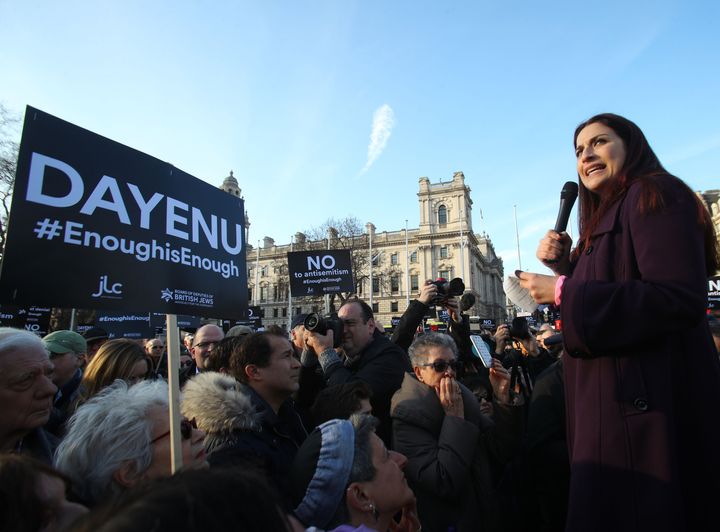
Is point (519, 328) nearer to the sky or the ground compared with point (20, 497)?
nearer to the sky

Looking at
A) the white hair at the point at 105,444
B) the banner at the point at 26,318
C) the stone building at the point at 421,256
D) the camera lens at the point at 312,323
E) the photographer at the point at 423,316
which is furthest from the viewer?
the stone building at the point at 421,256

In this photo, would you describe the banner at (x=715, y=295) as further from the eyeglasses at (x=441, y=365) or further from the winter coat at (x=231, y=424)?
the winter coat at (x=231, y=424)

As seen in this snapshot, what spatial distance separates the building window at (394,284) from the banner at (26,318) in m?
54.3

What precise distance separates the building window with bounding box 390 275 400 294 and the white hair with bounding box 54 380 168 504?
61128 millimetres

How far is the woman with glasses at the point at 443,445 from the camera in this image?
105 inches

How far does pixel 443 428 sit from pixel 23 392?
2258 millimetres

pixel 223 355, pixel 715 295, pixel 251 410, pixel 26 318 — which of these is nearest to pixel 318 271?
pixel 26 318

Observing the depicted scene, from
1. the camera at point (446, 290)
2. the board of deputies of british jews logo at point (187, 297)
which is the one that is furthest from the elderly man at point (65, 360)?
the camera at point (446, 290)

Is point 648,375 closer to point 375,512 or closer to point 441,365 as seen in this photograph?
point 375,512

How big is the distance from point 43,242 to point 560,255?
2.19 meters

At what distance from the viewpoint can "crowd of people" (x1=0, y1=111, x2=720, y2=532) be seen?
45.1 inches

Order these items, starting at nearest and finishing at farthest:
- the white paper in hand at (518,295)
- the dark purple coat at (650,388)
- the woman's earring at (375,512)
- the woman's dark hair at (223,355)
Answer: the dark purple coat at (650,388)
the woman's earring at (375,512)
the white paper in hand at (518,295)
the woman's dark hair at (223,355)

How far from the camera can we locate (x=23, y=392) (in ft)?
7.04

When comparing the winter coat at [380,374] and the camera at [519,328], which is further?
the camera at [519,328]
